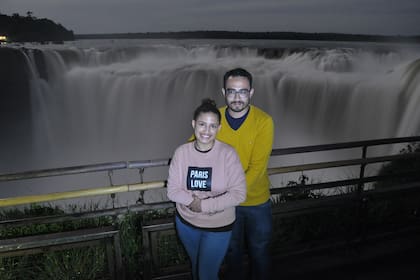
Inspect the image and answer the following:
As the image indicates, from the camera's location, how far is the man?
2.06 meters

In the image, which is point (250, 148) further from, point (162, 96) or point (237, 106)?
point (162, 96)

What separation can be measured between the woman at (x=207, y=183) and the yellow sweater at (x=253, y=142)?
0.20 metres

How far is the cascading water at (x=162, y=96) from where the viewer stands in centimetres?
2530

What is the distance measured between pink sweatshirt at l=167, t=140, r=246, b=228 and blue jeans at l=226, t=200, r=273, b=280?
0.36 m

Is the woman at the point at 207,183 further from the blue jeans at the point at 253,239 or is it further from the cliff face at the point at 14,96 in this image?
the cliff face at the point at 14,96

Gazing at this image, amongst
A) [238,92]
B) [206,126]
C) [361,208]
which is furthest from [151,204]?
[361,208]

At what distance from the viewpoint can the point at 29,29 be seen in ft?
202

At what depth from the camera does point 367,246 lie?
3.15 metres

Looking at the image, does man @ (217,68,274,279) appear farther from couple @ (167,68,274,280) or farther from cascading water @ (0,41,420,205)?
cascading water @ (0,41,420,205)

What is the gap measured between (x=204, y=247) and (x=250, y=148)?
0.64m

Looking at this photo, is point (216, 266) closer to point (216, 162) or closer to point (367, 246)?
point (216, 162)

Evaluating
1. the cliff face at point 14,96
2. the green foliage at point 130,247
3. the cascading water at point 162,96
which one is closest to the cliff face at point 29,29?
the cliff face at point 14,96

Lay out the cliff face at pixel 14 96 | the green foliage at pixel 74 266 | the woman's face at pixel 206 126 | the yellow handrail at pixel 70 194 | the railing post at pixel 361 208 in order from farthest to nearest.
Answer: the cliff face at pixel 14 96 < the railing post at pixel 361 208 < the green foliage at pixel 74 266 < the yellow handrail at pixel 70 194 < the woman's face at pixel 206 126

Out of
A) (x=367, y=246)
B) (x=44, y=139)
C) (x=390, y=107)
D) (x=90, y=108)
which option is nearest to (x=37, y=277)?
(x=367, y=246)
